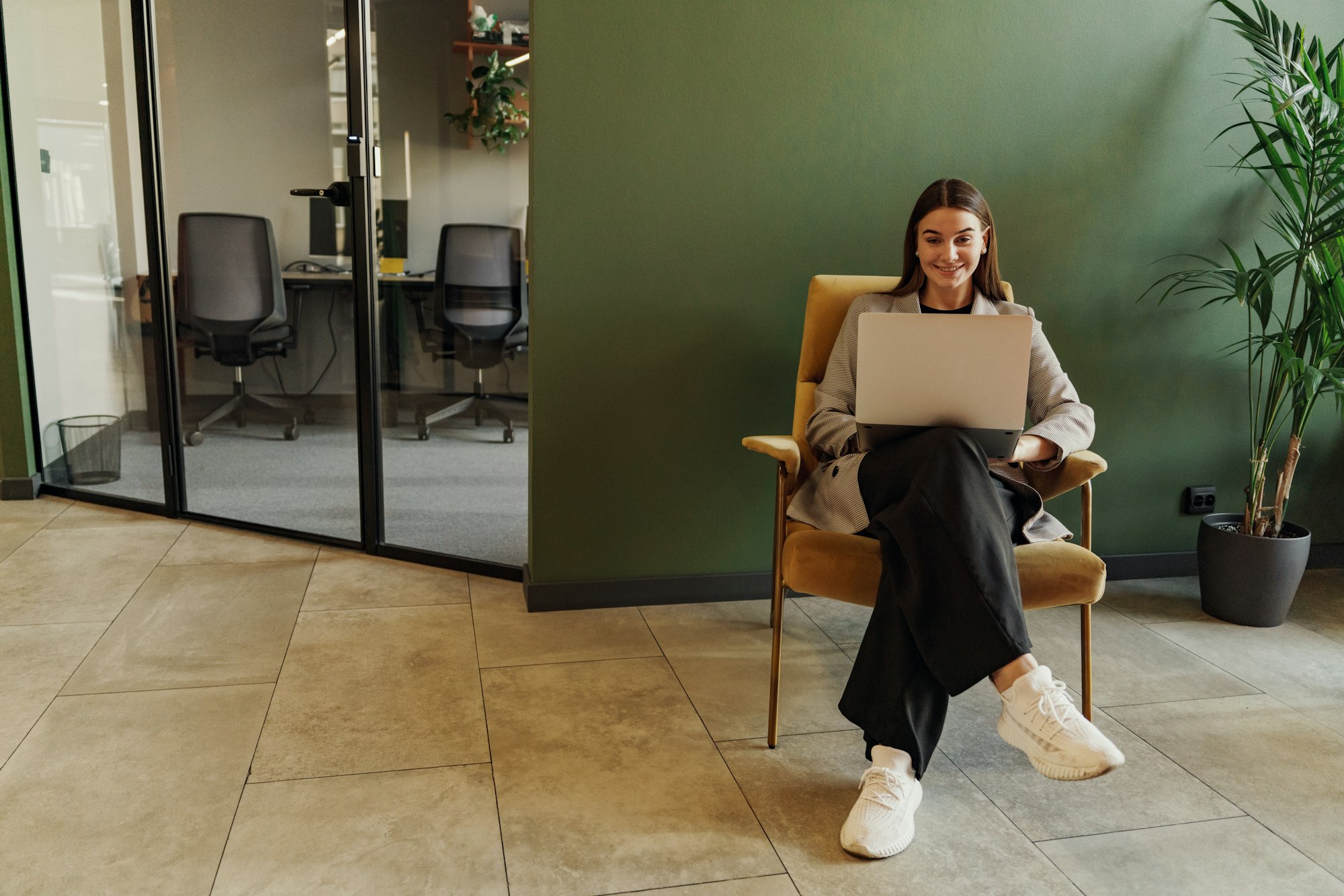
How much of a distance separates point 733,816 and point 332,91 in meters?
2.23

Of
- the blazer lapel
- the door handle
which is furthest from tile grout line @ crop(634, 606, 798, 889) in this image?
the door handle

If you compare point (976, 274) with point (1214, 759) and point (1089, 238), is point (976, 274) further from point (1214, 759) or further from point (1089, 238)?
point (1214, 759)

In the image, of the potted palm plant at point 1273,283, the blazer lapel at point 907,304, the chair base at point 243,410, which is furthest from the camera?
the chair base at point 243,410

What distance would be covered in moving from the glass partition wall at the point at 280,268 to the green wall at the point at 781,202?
1.19 feet

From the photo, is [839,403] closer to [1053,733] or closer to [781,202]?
[781,202]

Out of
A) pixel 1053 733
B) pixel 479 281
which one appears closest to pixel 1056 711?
pixel 1053 733

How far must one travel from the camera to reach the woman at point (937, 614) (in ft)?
5.02

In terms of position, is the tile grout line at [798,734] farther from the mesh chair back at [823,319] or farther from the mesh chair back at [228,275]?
the mesh chair back at [228,275]

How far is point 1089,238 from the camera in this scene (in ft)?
8.79

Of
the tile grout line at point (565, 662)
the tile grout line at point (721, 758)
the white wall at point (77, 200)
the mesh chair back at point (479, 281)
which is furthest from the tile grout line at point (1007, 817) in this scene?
the white wall at point (77, 200)

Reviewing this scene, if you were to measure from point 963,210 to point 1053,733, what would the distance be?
1053mm

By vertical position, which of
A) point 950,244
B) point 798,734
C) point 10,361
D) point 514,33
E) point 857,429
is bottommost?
point 798,734

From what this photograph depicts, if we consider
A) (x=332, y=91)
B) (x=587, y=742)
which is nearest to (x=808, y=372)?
(x=587, y=742)

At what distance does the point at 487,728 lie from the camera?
1905 millimetres
